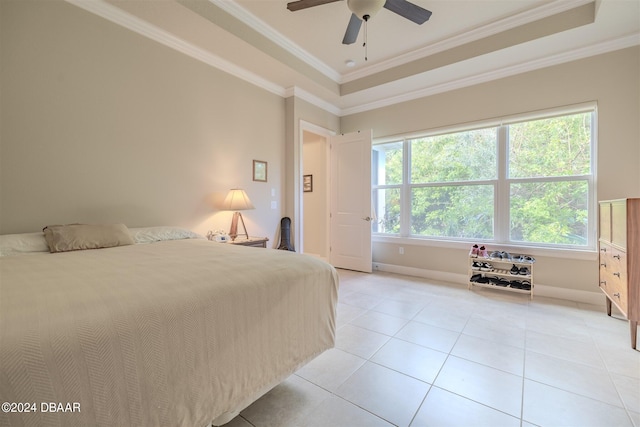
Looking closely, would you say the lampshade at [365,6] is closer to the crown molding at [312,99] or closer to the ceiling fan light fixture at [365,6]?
the ceiling fan light fixture at [365,6]

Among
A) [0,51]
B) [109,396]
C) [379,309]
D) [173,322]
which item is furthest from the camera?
[379,309]

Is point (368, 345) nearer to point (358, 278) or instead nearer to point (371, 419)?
point (371, 419)

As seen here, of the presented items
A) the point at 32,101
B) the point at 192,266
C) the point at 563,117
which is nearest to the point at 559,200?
the point at 563,117

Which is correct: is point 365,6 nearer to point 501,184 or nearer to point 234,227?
point 234,227

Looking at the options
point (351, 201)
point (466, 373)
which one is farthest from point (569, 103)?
point (466, 373)

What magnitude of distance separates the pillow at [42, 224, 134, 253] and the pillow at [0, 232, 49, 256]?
40 mm

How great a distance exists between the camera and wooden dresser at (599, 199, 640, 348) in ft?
6.47

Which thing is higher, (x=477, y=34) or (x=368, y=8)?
(x=477, y=34)

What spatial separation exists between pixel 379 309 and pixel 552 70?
132 inches

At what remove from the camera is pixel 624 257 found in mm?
2066

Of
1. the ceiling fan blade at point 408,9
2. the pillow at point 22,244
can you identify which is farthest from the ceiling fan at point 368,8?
the pillow at point 22,244

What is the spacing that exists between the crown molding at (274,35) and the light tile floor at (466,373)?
3104 mm

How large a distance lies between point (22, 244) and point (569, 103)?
510 centimetres

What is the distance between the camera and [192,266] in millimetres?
1329
